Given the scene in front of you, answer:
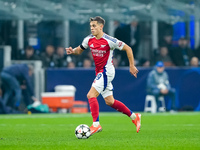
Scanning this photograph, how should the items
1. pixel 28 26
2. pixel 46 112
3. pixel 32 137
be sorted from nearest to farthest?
pixel 32 137 < pixel 46 112 < pixel 28 26

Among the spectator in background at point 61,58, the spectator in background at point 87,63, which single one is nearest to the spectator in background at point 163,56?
the spectator in background at point 87,63

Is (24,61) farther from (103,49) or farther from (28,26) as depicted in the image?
(103,49)

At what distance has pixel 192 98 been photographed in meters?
21.2

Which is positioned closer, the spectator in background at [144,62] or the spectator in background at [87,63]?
the spectator in background at [87,63]

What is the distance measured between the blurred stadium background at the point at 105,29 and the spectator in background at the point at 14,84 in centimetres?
74

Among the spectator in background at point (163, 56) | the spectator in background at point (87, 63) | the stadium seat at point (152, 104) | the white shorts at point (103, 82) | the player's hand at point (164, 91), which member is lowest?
the stadium seat at point (152, 104)

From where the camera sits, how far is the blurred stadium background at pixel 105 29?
21.0 metres

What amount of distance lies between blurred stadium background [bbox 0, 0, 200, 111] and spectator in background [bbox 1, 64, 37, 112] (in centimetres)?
74

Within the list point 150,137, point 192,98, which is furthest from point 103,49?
point 192,98

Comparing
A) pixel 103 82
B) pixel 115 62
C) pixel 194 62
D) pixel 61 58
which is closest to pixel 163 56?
pixel 194 62

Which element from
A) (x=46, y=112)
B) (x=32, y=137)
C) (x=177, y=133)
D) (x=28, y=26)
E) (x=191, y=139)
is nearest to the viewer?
(x=191, y=139)

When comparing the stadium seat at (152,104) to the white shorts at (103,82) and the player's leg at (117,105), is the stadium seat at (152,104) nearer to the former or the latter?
the player's leg at (117,105)

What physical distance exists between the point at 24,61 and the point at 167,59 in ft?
16.5

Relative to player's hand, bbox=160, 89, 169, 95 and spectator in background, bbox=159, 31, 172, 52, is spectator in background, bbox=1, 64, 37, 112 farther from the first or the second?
spectator in background, bbox=159, 31, 172, 52
